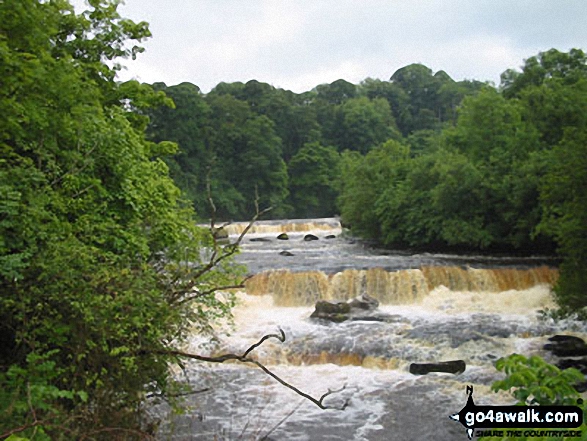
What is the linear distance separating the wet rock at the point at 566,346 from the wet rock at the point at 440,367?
85.5 inches

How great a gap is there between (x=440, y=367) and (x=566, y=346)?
2.97m

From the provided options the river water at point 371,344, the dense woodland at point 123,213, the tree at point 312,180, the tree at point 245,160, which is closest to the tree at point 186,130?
the tree at point 245,160

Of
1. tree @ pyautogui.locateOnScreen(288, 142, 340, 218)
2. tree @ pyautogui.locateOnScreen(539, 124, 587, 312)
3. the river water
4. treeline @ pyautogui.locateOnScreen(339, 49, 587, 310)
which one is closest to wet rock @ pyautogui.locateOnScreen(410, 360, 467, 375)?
the river water

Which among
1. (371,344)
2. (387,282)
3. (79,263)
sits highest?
(79,263)

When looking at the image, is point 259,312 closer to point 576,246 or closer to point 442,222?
point 576,246

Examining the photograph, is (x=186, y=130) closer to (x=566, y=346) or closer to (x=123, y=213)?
(x=566, y=346)

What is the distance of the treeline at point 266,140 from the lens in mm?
49594

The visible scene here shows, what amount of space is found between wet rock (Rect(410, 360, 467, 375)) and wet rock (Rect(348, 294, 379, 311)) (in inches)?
169

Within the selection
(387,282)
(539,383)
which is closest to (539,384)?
(539,383)

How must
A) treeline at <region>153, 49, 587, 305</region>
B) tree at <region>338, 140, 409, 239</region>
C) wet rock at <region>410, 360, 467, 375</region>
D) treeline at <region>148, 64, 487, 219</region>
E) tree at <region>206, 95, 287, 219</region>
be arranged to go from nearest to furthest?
wet rock at <region>410, 360, 467, 375</region>, treeline at <region>153, 49, 587, 305</region>, tree at <region>338, 140, 409, 239</region>, treeline at <region>148, 64, 487, 219</region>, tree at <region>206, 95, 287, 219</region>

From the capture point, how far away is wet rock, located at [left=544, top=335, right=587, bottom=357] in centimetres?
1116

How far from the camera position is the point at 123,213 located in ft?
21.6

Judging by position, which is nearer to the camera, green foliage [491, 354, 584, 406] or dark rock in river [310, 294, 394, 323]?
green foliage [491, 354, 584, 406]

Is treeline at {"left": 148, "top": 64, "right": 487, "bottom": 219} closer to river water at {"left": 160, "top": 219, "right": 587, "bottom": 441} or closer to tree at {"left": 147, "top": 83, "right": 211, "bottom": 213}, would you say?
tree at {"left": 147, "top": 83, "right": 211, "bottom": 213}
